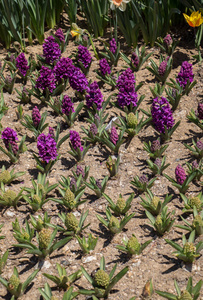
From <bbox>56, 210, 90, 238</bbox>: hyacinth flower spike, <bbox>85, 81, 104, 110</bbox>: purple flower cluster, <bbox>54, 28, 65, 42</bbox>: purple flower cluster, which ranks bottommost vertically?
<bbox>56, 210, 90, 238</bbox>: hyacinth flower spike

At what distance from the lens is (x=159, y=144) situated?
12.0 ft

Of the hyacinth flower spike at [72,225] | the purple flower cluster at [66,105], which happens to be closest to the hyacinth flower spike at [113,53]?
the purple flower cluster at [66,105]

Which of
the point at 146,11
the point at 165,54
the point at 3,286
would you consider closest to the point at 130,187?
the point at 3,286

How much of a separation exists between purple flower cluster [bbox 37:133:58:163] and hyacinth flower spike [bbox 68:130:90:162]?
0.56 ft

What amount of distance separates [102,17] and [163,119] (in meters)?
2.06

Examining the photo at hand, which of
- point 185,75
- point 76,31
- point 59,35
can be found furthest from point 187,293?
point 59,35

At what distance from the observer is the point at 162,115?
3732 mm

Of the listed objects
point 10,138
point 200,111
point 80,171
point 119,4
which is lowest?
point 80,171

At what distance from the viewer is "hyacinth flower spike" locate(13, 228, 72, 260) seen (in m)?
2.92

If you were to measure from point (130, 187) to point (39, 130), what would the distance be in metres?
1.13

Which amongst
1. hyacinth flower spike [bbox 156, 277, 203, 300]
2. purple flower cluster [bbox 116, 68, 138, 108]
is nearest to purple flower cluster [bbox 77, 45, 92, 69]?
purple flower cluster [bbox 116, 68, 138, 108]

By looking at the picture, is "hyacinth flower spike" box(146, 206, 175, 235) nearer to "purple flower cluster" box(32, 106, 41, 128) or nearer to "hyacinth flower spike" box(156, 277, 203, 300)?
"hyacinth flower spike" box(156, 277, 203, 300)

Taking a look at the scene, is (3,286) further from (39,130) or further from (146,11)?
(146,11)

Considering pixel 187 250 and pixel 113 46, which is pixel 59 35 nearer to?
pixel 113 46
